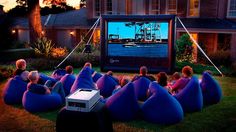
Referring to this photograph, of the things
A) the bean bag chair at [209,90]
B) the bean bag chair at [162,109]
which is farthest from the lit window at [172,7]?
the bean bag chair at [162,109]

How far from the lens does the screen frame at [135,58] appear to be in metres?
13.9

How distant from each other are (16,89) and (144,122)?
13.4 ft

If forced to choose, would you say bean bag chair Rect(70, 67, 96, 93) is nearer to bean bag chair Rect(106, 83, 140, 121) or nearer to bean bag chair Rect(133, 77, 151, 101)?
bean bag chair Rect(133, 77, 151, 101)

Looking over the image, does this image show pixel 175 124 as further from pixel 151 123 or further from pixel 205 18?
pixel 205 18

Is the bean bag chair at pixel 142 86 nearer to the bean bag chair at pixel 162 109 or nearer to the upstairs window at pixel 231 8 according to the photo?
the bean bag chair at pixel 162 109

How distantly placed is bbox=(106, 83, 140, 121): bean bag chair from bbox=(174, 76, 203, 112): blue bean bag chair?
1413 mm

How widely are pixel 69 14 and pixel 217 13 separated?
637 inches

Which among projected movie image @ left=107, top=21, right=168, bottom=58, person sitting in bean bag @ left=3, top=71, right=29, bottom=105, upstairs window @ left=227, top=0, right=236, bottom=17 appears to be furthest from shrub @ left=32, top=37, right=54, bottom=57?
upstairs window @ left=227, top=0, right=236, bottom=17

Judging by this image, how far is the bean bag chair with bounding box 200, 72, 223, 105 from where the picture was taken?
9289mm

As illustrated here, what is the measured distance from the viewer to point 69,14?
3328cm

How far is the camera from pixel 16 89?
9367 mm

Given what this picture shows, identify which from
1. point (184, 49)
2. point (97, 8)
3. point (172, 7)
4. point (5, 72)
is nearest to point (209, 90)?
point (5, 72)

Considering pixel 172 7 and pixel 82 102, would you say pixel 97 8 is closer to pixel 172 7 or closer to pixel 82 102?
pixel 172 7

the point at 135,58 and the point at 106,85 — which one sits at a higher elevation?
the point at 135,58
